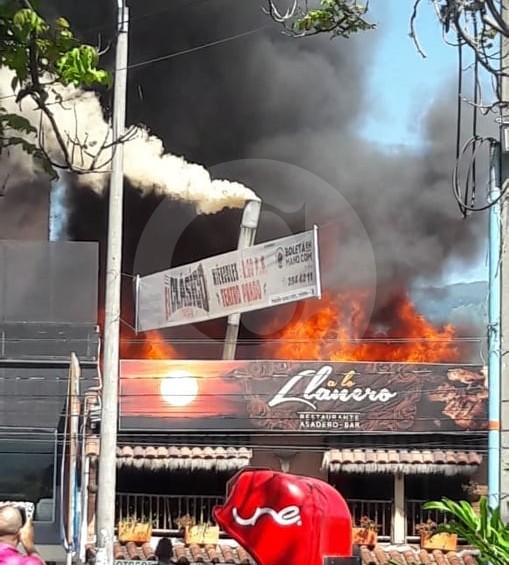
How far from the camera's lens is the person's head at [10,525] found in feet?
22.6

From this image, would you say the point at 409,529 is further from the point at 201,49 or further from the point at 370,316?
the point at 201,49

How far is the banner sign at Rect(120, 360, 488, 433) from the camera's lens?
19.2m

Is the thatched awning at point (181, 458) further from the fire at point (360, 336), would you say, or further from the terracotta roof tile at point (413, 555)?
the fire at point (360, 336)

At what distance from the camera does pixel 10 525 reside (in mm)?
6941

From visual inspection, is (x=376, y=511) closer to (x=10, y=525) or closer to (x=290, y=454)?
(x=290, y=454)

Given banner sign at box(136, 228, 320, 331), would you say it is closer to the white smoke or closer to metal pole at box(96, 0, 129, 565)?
the white smoke

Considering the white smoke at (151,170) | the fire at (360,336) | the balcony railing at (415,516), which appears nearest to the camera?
the balcony railing at (415,516)

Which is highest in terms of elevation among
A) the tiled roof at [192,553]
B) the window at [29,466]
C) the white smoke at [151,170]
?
the white smoke at [151,170]

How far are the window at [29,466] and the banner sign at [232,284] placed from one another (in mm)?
3176

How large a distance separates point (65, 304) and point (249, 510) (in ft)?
52.1

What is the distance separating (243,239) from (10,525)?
15.8 meters

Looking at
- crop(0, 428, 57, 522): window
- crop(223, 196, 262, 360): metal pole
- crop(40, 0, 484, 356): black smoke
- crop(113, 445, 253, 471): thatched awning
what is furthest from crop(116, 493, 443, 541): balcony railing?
crop(40, 0, 484, 356): black smoke

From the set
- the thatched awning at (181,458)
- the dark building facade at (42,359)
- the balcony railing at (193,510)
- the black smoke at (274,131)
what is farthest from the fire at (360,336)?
the dark building facade at (42,359)

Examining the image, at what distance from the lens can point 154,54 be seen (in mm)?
24047
